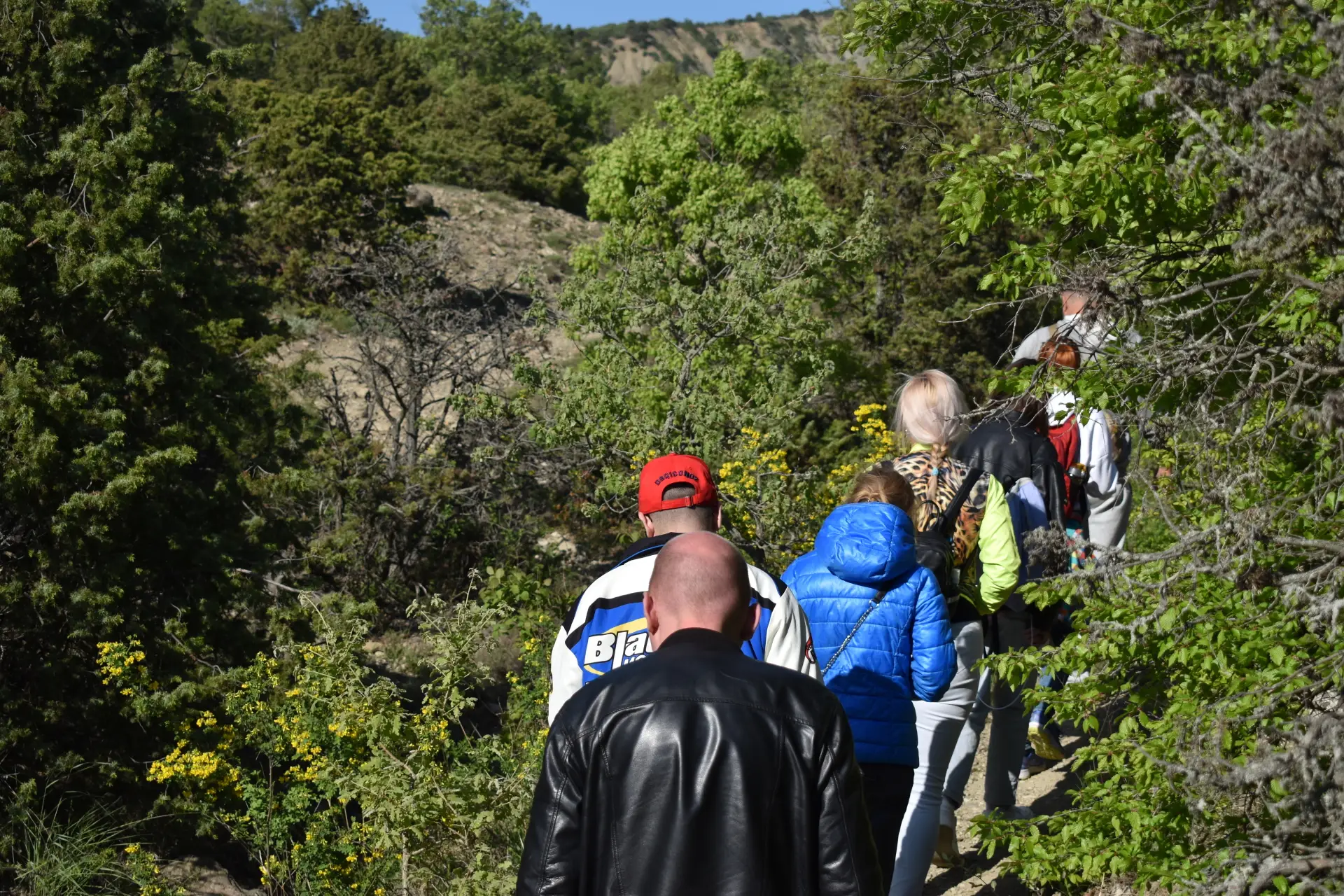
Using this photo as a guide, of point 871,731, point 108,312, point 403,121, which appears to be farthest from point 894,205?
point 403,121

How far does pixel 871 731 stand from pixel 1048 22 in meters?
2.87

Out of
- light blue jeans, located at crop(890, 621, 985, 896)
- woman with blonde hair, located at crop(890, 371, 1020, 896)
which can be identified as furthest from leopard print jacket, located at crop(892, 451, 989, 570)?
light blue jeans, located at crop(890, 621, 985, 896)

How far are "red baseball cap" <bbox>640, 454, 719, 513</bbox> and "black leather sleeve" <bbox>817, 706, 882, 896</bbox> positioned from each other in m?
1.12

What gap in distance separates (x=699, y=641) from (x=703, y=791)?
28 centimetres

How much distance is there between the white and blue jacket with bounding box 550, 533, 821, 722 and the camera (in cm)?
290

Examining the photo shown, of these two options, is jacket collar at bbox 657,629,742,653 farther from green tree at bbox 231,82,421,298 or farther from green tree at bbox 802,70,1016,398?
green tree at bbox 231,82,421,298

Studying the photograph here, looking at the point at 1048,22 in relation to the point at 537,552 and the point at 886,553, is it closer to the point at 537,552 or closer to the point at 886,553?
the point at 886,553

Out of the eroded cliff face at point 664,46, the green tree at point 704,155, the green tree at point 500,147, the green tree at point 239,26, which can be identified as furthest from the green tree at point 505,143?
the eroded cliff face at point 664,46

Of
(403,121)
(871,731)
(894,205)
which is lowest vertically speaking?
(871,731)

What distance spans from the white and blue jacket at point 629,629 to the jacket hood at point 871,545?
54 cm

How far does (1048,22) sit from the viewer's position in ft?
15.1

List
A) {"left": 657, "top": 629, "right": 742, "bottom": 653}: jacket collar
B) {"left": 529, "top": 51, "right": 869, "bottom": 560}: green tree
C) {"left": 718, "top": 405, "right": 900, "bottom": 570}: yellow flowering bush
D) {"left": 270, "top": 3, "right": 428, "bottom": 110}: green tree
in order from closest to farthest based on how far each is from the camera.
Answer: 1. {"left": 657, "top": 629, "right": 742, "bottom": 653}: jacket collar
2. {"left": 718, "top": 405, "right": 900, "bottom": 570}: yellow flowering bush
3. {"left": 529, "top": 51, "right": 869, "bottom": 560}: green tree
4. {"left": 270, "top": 3, "right": 428, "bottom": 110}: green tree

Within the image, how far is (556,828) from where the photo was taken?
220 centimetres

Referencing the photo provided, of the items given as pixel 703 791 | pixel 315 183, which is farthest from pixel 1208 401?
pixel 315 183
